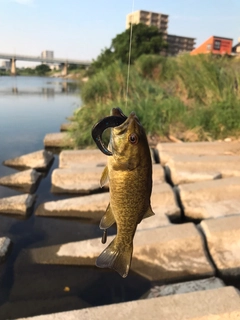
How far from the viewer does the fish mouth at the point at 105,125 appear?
1324 millimetres

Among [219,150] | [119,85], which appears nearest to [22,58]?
[119,85]

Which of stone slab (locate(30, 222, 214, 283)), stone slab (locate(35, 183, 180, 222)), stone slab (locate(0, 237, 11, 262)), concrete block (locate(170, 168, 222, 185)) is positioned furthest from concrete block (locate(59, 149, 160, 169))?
stone slab (locate(30, 222, 214, 283))

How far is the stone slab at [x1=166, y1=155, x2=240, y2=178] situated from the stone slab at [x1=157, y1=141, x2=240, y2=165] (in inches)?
28.3

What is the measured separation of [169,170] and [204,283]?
10.5ft

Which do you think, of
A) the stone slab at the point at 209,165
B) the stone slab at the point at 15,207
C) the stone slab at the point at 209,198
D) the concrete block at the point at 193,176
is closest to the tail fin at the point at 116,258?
the stone slab at the point at 209,198

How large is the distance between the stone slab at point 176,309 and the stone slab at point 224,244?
93cm

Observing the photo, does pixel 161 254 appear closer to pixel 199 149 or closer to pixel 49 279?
pixel 49 279

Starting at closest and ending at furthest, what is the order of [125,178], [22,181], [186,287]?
[125,178], [186,287], [22,181]

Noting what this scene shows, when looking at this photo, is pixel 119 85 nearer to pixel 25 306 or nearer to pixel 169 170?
pixel 169 170

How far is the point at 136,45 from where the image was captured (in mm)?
30953

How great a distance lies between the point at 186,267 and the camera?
392 centimetres

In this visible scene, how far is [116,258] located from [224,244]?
2.75 meters

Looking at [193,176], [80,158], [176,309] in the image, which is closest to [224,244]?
[176,309]

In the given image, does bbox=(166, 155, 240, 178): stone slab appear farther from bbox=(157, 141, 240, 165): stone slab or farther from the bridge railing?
the bridge railing
